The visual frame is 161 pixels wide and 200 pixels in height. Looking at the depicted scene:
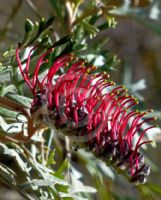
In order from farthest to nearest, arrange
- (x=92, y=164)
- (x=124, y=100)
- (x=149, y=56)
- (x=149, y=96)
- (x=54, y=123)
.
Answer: (x=149, y=56)
(x=149, y=96)
(x=92, y=164)
(x=124, y=100)
(x=54, y=123)

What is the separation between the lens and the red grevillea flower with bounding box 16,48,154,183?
0.89m

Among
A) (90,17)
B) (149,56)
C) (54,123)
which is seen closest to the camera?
(54,123)

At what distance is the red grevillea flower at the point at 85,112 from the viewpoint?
2.92ft

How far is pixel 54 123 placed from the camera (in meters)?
0.88

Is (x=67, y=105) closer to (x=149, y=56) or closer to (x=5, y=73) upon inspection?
(x=5, y=73)

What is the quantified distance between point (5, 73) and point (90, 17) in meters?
0.29

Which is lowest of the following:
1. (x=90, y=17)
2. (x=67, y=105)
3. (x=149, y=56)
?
(x=67, y=105)

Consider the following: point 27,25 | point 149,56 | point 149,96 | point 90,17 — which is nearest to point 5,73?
point 27,25

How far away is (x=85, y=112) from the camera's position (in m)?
0.92

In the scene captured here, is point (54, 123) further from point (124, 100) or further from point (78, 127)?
point (124, 100)

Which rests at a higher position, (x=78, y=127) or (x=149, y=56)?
(x=149, y=56)

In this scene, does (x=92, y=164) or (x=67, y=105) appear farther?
(x=92, y=164)

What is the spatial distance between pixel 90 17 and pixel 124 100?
25 centimetres

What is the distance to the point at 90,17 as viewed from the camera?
119 centimetres
